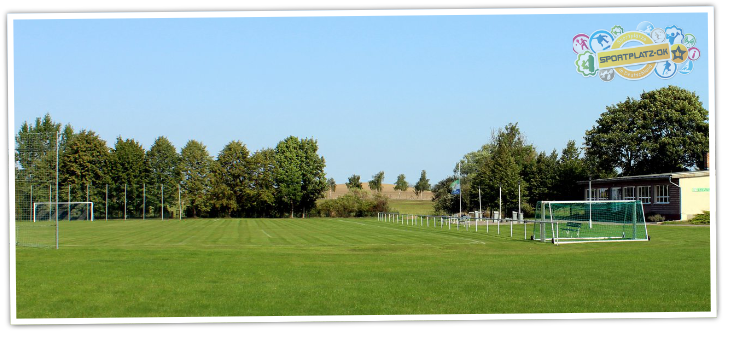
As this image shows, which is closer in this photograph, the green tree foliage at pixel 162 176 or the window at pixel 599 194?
the window at pixel 599 194

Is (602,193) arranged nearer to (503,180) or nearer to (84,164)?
(503,180)

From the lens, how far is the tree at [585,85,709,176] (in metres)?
45.1

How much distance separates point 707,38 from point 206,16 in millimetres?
9281

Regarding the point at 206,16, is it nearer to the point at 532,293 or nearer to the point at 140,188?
the point at 532,293

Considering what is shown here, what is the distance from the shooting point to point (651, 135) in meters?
47.8

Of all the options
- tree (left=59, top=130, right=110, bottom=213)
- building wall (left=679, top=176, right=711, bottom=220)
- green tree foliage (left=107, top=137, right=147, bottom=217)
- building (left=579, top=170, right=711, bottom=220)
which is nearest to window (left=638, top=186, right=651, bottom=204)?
building (left=579, top=170, right=711, bottom=220)

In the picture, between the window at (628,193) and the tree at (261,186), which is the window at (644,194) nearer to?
the window at (628,193)

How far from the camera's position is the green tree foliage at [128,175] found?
210 feet

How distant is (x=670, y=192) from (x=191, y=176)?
4844 centimetres

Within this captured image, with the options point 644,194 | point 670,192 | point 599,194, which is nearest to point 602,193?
point 599,194

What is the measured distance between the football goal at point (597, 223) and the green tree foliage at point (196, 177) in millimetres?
46406

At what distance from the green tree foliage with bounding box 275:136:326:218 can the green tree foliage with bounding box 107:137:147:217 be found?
544 inches

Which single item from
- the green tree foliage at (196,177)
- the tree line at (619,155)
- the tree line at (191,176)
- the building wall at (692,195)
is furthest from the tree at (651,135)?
the green tree foliage at (196,177)

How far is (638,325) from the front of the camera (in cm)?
1135
